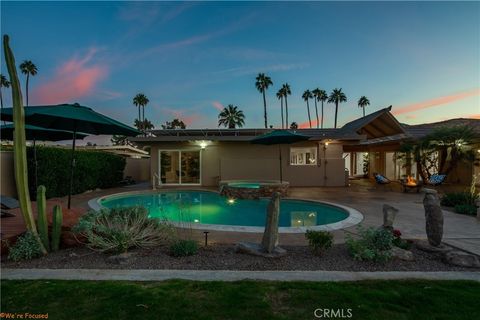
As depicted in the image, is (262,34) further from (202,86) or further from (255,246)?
(255,246)

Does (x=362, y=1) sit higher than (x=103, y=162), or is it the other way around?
(x=362, y=1)

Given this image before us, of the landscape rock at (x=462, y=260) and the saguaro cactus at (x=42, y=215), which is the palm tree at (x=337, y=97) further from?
the saguaro cactus at (x=42, y=215)

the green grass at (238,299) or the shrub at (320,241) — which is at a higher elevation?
the shrub at (320,241)

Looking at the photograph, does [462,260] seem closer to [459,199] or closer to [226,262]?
[226,262]

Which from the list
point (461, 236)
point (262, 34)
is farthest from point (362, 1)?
point (461, 236)

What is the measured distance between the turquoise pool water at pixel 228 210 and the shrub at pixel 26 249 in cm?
277

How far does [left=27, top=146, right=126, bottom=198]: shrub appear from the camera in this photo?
10.0 m

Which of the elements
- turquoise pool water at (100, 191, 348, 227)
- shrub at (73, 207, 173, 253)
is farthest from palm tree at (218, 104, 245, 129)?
shrub at (73, 207, 173, 253)

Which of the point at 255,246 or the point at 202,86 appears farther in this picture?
the point at 202,86

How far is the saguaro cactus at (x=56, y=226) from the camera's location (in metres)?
4.27

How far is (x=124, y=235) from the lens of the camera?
4285 millimetres

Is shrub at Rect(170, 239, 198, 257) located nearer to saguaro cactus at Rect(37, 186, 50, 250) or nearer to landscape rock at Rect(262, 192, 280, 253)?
landscape rock at Rect(262, 192, 280, 253)

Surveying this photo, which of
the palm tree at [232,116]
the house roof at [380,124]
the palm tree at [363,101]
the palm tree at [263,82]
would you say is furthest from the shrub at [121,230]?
the palm tree at [363,101]

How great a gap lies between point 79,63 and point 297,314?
15652 mm
